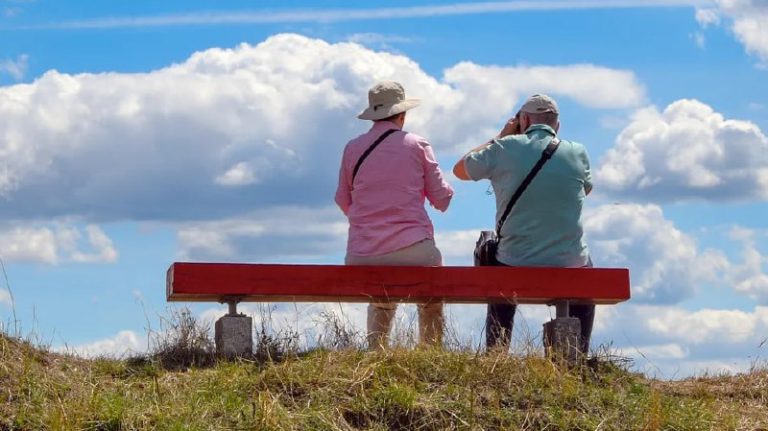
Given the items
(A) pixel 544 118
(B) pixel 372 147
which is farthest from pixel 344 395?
(A) pixel 544 118

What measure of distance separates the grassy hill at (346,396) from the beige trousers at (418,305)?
1.02 meters

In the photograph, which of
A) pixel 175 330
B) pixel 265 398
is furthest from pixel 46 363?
pixel 265 398

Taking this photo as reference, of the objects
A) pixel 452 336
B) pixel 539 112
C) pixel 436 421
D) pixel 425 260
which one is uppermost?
pixel 539 112

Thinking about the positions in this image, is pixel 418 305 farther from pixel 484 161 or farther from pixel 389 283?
pixel 484 161

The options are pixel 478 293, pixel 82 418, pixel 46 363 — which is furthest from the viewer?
pixel 478 293

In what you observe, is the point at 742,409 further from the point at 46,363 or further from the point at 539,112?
the point at 46,363

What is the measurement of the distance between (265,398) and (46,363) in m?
2.06

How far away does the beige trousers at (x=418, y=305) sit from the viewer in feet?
34.7

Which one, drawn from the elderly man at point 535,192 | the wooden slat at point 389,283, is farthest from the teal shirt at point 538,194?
the wooden slat at point 389,283

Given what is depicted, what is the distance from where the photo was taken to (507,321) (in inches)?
426

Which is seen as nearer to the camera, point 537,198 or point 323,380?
point 323,380

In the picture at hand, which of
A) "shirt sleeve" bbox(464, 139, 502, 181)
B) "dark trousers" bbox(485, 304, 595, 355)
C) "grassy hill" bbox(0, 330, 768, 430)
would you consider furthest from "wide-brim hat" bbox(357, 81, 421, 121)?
"grassy hill" bbox(0, 330, 768, 430)

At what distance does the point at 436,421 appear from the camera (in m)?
8.48

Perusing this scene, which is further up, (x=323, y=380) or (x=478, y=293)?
(x=478, y=293)
